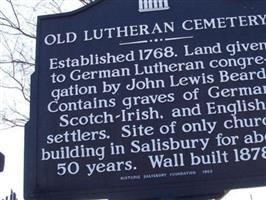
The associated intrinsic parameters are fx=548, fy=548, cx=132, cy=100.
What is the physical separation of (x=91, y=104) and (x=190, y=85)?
865mm

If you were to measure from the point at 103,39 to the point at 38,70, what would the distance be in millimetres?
658

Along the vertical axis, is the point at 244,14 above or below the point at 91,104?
above

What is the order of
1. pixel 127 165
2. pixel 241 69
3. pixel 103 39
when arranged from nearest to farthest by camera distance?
pixel 127 165
pixel 241 69
pixel 103 39

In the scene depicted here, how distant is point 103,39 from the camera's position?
16.5 feet

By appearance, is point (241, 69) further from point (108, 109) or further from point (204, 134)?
point (108, 109)

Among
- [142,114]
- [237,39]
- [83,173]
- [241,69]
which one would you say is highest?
[237,39]

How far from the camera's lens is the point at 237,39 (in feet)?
16.1

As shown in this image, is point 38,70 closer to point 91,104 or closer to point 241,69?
point 91,104

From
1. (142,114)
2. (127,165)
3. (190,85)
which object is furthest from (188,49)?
(127,165)

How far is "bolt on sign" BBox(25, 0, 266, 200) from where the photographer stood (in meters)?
4.39

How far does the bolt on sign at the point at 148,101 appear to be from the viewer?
4.39 m

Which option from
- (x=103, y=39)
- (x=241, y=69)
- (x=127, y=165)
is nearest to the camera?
(x=127, y=165)

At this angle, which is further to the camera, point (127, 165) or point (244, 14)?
point (244, 14)

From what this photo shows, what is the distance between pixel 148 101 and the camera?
15.3 feet
